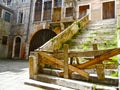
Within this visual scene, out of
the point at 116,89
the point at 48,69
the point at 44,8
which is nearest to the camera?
the point at 116,89

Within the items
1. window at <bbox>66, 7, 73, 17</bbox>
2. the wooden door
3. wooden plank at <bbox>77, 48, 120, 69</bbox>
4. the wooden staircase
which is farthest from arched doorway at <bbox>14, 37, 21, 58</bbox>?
wooden plank at <bbox>77, 48, 120, 69</bbox>

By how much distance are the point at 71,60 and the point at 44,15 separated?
553 inches

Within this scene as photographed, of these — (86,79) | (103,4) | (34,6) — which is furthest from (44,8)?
(86,79)

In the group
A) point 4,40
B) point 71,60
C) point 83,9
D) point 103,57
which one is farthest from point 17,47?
point 103,57

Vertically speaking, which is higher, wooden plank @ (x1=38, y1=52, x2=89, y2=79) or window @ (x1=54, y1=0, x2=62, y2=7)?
window @ (x1=54, y1=0, x2=62, y2=7)

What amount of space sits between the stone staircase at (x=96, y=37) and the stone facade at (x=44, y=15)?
4.84 m

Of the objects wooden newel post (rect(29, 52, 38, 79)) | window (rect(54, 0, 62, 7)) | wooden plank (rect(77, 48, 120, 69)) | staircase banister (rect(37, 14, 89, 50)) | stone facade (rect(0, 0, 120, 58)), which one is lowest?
wooden newel post (rect(29, 52, 38, 79))

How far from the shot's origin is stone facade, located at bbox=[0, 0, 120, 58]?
56.7ft

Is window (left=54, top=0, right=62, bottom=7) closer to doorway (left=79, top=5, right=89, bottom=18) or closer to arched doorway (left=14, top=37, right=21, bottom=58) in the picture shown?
doorway (left=79, top=5, right=89, bottom=18)

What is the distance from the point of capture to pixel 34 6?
2034 centimetres

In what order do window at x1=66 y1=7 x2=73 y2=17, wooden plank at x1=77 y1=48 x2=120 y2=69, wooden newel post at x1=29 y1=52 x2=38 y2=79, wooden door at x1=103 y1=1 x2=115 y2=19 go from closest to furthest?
wooden plank at x1=77 y1=48 x2=120 y2=69
wooden newel post at x1=29 y1=52 x2=38 y2=79
wooden door at x1=103 y1=1 x2=115 y2=19
window at x1=66 y1=7 x2=73 y2=17

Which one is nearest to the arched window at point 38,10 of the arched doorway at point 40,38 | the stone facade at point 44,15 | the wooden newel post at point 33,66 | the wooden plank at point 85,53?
the stone facade at point 44,15

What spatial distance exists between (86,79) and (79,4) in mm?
13917

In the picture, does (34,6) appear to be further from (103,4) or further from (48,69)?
(48,69)
